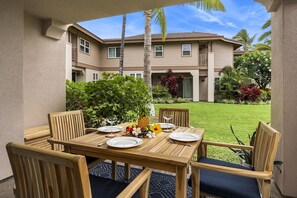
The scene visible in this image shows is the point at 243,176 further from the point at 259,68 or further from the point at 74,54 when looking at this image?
the point at 259,68

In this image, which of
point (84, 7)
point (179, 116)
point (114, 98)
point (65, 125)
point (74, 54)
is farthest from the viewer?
point (74, 54)

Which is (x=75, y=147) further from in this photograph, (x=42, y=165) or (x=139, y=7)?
(x=139, y=7)

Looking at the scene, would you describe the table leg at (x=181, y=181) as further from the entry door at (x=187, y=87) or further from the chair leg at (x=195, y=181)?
the entry door at (x=187, y=87)

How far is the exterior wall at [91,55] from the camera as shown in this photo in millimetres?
12725

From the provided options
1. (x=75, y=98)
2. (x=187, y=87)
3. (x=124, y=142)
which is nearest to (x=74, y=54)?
(x=75, y=98)

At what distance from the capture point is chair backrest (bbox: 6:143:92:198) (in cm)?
105

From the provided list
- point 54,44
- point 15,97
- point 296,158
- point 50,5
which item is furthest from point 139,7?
point 296,158

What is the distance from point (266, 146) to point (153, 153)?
109 centimetres

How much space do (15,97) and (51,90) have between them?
1424mm

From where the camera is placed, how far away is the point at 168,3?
338 centimetres

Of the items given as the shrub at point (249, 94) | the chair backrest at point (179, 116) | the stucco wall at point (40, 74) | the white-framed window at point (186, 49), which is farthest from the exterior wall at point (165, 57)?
the chair backrest at point (179, 116)

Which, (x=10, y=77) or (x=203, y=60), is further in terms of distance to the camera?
(x=203, y=60)

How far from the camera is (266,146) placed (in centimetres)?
180

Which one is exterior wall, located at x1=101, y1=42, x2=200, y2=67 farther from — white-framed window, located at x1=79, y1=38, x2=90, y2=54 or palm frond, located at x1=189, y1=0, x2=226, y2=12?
palm frond, located at x1=189, y1=0, x2=226, y2=12
